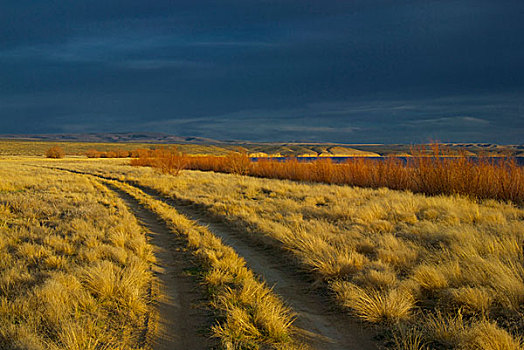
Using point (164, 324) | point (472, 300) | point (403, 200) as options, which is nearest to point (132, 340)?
point (164, 324)

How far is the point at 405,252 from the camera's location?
6.09 m

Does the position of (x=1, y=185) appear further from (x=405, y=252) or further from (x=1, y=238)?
(x=405, y=252)

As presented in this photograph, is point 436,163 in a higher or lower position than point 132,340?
higher

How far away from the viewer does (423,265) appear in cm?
532

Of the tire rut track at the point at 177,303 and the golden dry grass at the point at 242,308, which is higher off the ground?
the golden dry grass at the point at 242,308

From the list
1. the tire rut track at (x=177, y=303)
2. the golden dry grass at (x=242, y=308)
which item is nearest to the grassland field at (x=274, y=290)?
the golden dry grass at (x=242, y=308)

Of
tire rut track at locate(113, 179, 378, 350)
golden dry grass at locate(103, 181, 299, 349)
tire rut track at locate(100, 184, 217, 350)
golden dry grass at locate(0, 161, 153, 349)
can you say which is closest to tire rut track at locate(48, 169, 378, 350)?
tire rut track at locate(113, 179, 378, 350)

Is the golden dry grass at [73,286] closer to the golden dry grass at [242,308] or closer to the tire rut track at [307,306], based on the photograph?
the golden dry grass at [242,308]

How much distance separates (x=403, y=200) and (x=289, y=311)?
9448mm

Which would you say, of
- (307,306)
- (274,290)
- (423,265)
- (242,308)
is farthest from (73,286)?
(423,265)

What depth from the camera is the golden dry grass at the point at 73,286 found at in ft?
11.6

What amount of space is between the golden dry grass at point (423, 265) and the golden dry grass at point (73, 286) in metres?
2.89

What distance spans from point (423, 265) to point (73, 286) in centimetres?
537

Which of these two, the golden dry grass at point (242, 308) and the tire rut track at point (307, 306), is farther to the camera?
the tire rut track at point (307, 306)
